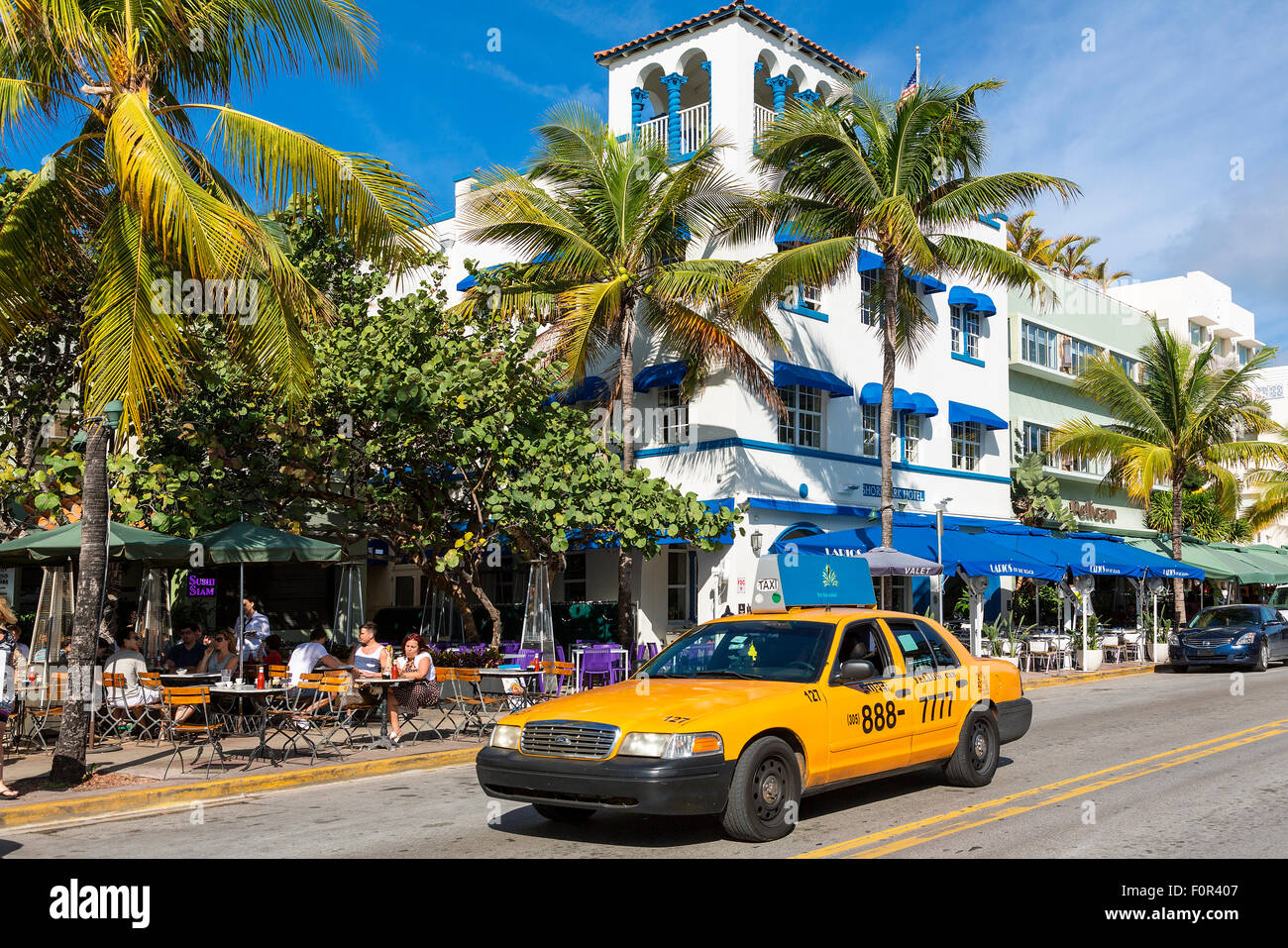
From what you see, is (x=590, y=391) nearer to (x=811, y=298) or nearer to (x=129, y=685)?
(x=811, y=298)

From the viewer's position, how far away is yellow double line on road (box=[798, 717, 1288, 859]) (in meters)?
7.61

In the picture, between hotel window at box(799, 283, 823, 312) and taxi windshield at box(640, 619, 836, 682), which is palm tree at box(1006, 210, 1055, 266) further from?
taxi windshield at box(640, 619, 836, 682)

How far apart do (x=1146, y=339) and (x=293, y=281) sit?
4070cm

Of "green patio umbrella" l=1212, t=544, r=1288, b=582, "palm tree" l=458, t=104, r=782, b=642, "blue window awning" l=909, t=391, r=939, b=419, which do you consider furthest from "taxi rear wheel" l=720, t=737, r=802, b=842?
"green patio umbrella" l=1212, t=544, r=1288, b=582

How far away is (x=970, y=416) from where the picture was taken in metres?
30.2

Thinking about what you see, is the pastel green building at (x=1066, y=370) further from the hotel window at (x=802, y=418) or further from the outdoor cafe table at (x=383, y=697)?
the outdoor cafe table at (x=383, y=697)

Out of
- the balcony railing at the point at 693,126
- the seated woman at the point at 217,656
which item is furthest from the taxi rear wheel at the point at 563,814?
the balcony railing at the point at 693,126

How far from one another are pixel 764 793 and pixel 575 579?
1902 centimetres

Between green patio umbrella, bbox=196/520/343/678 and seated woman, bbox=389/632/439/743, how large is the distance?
87.2 inches

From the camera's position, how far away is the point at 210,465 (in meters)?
18.6

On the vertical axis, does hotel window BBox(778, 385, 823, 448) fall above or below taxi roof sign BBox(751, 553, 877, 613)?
above

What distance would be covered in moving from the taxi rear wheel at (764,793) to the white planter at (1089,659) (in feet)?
71.1

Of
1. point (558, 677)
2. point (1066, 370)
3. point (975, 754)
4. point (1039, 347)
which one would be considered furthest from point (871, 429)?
point (975, 754)
